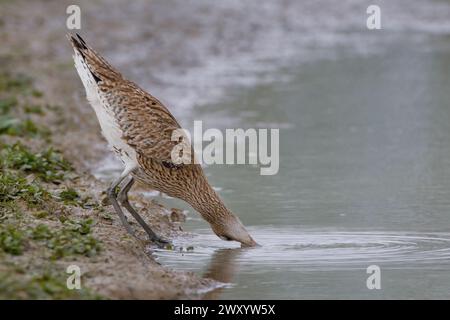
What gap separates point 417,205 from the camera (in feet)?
32.1

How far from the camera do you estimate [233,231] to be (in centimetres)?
847

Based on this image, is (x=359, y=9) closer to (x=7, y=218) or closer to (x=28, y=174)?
(x=28, y=174)

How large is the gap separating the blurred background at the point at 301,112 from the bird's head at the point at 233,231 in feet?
0.35

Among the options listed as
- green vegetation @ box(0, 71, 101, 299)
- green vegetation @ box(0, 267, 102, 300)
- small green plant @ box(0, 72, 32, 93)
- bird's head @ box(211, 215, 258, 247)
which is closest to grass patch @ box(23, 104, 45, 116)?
green vegetation @ box(0, 71, 101, 299)

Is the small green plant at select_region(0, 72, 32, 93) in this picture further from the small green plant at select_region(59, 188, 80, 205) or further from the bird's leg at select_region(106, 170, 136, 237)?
the bird's leg at select_region(106, 170, 136, 237)

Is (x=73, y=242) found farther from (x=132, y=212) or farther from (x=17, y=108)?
(x=17, y=108)

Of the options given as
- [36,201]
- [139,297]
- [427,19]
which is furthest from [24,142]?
[427,19]

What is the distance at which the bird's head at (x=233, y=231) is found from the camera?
8.43 meters

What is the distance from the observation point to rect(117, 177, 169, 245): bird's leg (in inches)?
338

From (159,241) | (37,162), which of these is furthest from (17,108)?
(159,241)

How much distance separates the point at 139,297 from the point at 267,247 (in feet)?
6.87

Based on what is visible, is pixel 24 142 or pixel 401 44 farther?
pixel 401 44

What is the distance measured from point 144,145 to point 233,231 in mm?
1000

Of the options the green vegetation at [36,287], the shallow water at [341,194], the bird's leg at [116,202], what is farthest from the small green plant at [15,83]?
the green vegetation at [36,287]
